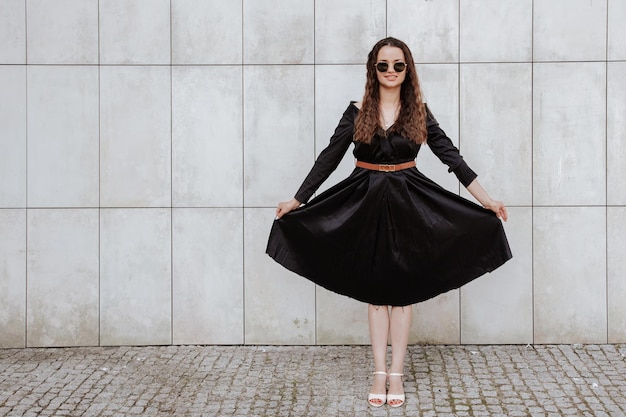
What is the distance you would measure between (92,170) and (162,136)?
667 mm

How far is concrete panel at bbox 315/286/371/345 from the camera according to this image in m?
7.42

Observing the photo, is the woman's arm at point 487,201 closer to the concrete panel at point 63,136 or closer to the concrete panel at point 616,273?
the concrete panel at point 616,273

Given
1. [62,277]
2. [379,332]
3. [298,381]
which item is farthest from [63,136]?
[379,332]

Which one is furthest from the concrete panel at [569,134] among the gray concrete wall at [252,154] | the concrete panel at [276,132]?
the concrete panel at [276,132]

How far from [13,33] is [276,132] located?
2.38 metres

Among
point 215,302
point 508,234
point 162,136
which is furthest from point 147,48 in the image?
point 508,234

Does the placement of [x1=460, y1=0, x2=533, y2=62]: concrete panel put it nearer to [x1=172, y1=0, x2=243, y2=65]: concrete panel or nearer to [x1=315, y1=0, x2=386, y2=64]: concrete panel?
[x1=315, y1=0, x2=386, y2=64]: concrete panel

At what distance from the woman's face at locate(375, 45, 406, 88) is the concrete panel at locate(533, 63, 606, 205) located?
193 cm

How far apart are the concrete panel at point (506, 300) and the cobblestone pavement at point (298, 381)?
15 centimetres

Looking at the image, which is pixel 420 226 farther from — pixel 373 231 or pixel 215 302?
pixel 215 302

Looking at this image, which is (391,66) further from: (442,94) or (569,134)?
(569,134)

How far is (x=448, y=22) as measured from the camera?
726 centimetres

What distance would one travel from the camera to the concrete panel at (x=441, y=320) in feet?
24.2

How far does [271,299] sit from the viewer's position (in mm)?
7434
